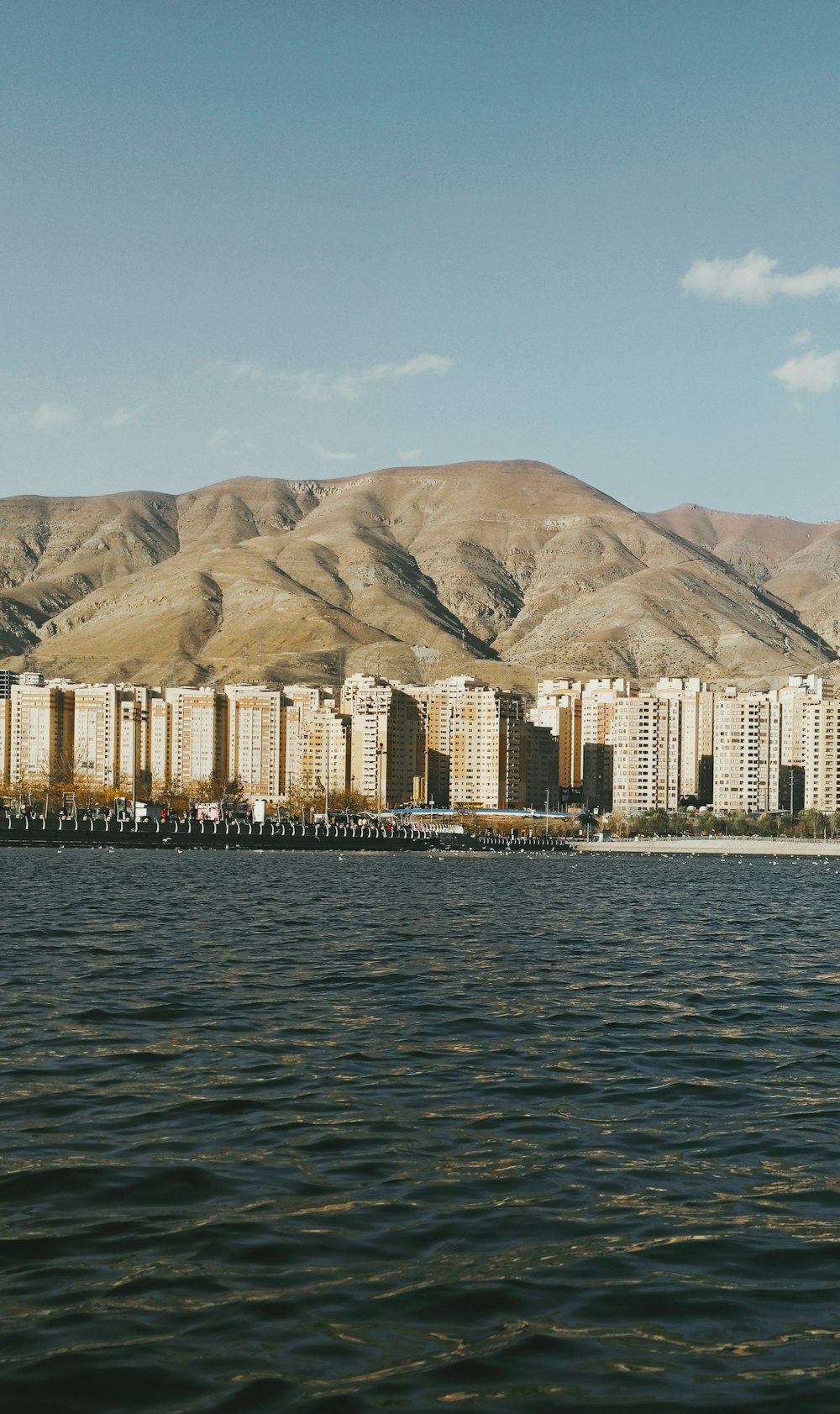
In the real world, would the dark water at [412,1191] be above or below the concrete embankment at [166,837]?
above

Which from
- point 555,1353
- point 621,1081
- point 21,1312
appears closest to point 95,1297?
point 21,1312

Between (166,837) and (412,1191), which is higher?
(412,1191)

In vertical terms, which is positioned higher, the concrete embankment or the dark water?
the dark water

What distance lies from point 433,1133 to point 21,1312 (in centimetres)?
659

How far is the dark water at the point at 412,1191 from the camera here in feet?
31.5

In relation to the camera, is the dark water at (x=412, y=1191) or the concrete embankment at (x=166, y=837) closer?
the dark water at (x=412, y=1191)

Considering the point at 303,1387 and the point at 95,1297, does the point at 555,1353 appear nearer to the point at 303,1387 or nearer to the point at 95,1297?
the point at 303,1387

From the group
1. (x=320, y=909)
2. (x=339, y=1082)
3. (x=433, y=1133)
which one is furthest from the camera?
(x=320, y=909)

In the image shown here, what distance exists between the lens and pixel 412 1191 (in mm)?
13859

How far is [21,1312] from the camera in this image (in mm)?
10453

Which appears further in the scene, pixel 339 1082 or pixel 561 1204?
pixel 339 1082

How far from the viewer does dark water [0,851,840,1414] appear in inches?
378

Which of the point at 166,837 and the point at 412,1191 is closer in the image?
the point at 412,1191

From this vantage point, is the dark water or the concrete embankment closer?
the dark water
